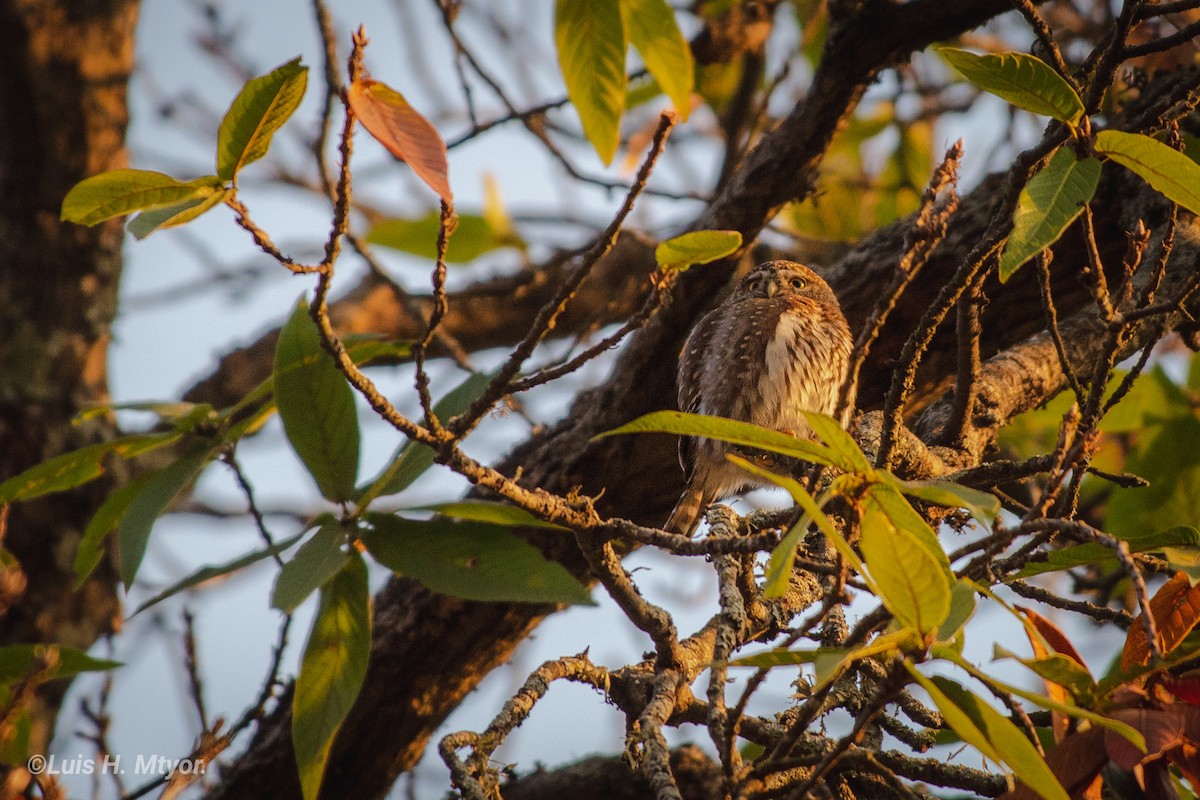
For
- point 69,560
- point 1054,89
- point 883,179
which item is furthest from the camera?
point 883,179

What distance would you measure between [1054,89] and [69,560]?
427cm

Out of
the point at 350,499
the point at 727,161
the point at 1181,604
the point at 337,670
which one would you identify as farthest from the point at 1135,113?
the point at 337,670

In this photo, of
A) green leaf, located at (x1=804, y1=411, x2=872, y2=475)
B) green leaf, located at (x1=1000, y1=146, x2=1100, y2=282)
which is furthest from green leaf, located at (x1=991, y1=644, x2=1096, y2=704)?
green leaf, located at (x1=1000, y1=146, x2=1100, y2=282)

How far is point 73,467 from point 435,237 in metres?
1.96

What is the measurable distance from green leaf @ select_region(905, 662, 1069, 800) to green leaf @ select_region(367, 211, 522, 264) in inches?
126

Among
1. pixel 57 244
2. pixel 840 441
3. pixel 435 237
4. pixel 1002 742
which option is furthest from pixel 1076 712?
pixel 57 244

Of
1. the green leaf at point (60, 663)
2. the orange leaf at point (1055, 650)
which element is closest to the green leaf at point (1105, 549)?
the orange leaf at point (1055, 650)

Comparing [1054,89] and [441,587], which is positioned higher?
[1054,89]

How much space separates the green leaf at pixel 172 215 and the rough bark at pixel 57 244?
10.5 ft

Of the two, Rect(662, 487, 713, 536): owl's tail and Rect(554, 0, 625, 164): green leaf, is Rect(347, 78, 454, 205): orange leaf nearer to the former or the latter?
Rect(554, 0, 625, 164): green leaf

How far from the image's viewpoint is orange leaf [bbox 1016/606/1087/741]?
169 centimetres

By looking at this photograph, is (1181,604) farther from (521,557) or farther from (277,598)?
(277,598)

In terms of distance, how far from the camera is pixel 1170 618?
5.98ft

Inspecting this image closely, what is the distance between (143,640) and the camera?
4555 mm
